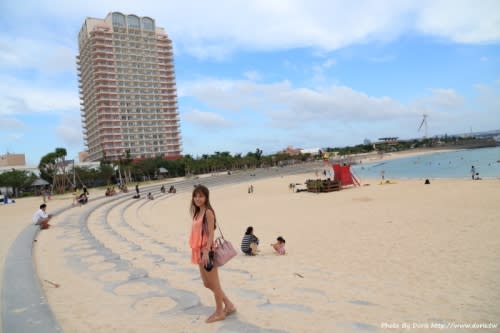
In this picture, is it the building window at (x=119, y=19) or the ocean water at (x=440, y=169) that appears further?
the building window at (x=119, y=19)

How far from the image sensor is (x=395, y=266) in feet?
24.5

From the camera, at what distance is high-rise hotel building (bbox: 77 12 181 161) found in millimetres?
84812

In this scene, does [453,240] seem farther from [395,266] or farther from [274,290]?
[274,290]

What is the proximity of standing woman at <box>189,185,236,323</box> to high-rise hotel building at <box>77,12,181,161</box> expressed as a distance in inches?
3325

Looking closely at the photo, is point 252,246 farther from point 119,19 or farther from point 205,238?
point 119,19

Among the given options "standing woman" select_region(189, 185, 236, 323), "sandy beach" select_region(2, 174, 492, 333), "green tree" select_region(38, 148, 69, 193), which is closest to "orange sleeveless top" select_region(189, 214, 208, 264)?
"standing woman" select_region(189, 185, 236, 323)

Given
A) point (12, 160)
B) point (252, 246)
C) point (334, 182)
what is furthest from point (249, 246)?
point (12, 160)

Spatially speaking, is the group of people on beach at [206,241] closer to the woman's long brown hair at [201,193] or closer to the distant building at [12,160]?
the woman's long brown hair at [201,193]

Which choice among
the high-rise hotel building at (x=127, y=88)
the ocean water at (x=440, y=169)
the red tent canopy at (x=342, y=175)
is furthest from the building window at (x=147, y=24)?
the red tent canopy at (x=342, y=175)

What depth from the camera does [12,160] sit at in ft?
268

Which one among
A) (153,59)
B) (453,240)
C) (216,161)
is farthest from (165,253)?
(153,59)

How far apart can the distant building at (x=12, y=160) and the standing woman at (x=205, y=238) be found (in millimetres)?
93630

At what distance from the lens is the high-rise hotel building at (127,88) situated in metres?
84.8

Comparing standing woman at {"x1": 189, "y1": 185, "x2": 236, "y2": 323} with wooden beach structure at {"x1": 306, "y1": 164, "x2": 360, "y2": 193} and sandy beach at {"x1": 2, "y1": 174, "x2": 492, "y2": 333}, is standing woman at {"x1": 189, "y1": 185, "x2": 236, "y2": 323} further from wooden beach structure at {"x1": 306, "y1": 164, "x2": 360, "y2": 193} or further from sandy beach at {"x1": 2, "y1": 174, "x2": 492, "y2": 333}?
wooden beach structure at {"x1": 306, "y1": 164, "x2": 360, "y2": 193}
